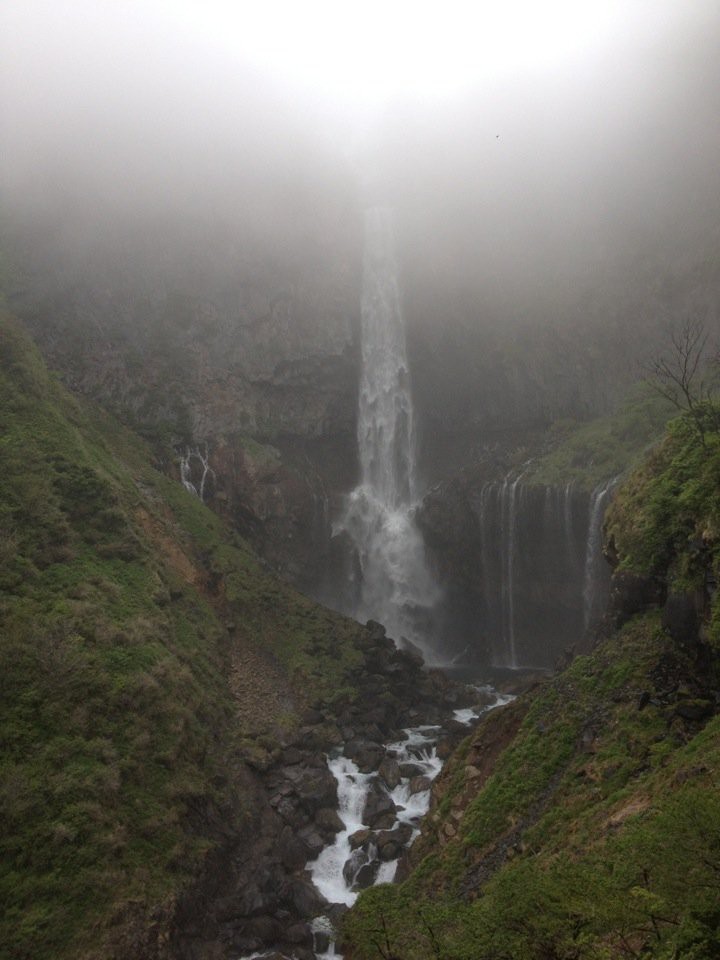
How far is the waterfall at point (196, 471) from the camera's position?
35.8 m

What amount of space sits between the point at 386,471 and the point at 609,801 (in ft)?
105

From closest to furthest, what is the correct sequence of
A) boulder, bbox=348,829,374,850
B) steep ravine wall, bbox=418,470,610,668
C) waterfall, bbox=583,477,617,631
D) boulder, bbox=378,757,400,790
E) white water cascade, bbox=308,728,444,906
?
white water cascade, bbox=308,728,444,906 → boulder, bbox=348,829,374,850 → boulder, bbox=378,757,400,790 → waterfall, bbox=583,477,617,631 → steep ravine wall, bbox=418,470,610,668

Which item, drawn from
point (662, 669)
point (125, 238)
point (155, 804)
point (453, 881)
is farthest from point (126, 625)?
point (125, 238)

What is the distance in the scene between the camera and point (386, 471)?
140 feet

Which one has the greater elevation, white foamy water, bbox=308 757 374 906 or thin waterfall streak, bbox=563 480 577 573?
thin waterfall streak, bbox=563 480 577 573

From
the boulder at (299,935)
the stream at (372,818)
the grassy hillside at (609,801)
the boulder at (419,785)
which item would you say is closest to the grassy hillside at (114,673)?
the boulder at (299,935)

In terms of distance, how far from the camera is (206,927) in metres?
15.5

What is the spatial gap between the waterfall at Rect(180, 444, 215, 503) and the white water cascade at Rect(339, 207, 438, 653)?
28.0 feet

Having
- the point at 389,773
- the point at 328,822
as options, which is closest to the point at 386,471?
the point at 389,773

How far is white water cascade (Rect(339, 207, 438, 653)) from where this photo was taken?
38844mm

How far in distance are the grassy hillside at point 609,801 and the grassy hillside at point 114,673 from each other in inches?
236

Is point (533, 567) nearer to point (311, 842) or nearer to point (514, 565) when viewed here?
Answer: point (514, 565)

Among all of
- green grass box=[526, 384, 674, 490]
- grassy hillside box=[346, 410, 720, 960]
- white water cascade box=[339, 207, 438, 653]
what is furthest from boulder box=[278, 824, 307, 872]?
green grass box=[526, 384, 674, 490]

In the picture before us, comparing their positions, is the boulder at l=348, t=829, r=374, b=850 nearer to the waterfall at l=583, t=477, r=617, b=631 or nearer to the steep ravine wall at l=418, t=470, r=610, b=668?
the waterfall at l=583, t=477, r=617, b=631
